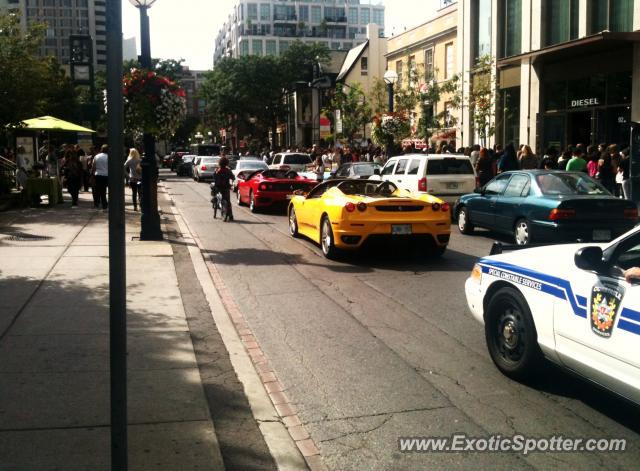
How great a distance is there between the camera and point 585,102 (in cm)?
2544

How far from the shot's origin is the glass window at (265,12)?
12850 centimetres

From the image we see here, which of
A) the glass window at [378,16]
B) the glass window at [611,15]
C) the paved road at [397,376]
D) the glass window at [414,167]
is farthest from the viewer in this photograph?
the glass window at [378,16]

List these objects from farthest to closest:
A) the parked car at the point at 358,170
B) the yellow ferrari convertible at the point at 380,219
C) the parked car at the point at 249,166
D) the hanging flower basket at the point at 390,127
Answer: the parked car at the point at 249,166 < the hanging flower basket at the point at 390,127 < the parked car at the point at 358,170 < the yellow ferrari convertible at the point at 380,219

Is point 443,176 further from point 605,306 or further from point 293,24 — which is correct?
point 293,24

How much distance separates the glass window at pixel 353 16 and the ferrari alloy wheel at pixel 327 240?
133 meters

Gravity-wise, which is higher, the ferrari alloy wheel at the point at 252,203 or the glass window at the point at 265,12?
the glass window at the point at 265,12

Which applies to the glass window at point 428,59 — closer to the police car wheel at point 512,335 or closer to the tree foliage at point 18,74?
the tree foliage at point 18,74

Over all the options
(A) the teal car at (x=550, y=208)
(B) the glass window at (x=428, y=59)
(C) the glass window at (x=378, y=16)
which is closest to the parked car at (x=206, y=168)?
(B) the glass window at (x=428, y=59)

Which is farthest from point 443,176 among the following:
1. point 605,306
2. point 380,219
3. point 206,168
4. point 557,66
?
point 206,168

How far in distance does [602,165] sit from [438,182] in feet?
13.7

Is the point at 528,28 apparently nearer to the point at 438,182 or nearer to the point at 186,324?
the point at 438,182

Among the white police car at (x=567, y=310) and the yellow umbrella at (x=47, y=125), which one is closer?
the white police car at (x=567, y=310)

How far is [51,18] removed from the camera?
194 meters

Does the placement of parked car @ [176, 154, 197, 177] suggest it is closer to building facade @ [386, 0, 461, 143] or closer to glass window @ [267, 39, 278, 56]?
building facade @ [386, 0, 461, 143]
